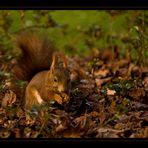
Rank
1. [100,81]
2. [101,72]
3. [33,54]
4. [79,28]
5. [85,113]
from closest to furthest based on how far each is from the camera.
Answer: [85,113] → [33,54] → [100,81] → [101,72] → [79,28]

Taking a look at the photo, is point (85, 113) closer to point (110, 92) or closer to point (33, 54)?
point (110, 92)

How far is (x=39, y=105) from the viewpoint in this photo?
5504 mm

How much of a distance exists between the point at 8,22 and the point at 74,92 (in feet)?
6.67

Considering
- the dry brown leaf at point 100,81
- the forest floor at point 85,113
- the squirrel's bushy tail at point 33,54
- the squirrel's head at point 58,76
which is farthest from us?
the dry brown leaf at point 100,81

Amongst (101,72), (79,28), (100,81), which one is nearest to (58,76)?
(100,81)

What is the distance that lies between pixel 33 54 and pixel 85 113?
1.06 metres

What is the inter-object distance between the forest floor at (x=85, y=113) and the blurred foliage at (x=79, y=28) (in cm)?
148

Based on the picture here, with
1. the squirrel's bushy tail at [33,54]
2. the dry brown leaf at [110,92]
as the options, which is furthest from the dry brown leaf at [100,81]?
the dry brown leaf at [110,92]

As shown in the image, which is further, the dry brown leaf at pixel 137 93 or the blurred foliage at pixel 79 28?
the blurred foliage at pixel 79 28

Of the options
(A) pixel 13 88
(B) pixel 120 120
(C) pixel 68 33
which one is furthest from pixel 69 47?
(B) pixel 120 120

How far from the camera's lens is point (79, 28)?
30.1 feet

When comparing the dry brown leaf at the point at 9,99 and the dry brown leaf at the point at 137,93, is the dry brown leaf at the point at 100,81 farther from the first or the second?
the dry brown leaf at the point at 9,99

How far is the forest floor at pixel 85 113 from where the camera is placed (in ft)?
17.8
